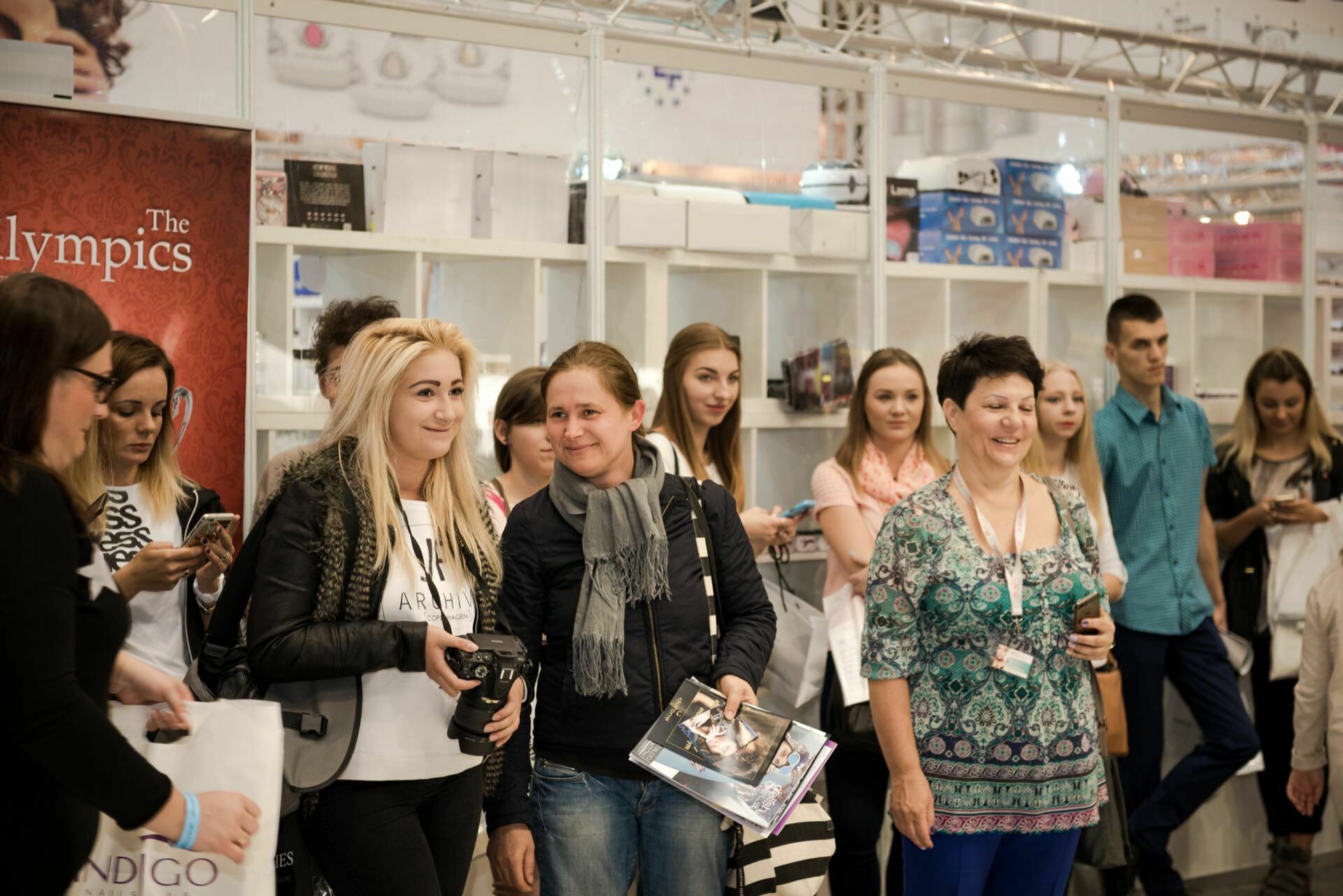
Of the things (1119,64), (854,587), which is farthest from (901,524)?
(1119,64)

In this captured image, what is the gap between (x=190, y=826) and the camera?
6.04 ft

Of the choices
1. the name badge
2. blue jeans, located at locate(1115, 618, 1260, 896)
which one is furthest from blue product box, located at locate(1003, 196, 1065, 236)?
the name badge

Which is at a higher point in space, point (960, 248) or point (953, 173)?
point (953, 173)

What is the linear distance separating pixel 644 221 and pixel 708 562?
1.92 meters

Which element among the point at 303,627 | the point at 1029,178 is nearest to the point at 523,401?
the point at 303,627

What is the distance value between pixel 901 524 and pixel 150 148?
212 centimetres

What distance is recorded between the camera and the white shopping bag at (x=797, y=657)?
3959 millimetres

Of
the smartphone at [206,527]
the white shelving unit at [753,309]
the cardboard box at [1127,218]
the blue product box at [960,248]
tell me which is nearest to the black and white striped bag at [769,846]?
the smartphone at [206,527]

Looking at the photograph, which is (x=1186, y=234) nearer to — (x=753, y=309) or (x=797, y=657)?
(x=753, y=309)

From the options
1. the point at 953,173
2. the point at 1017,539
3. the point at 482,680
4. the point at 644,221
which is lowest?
the point at 482,680

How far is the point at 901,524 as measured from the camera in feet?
9.27

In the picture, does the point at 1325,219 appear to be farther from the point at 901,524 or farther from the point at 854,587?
the point at 901,524

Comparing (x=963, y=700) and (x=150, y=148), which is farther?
(x=150, y=148)

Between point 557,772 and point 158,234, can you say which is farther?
point 158,234
